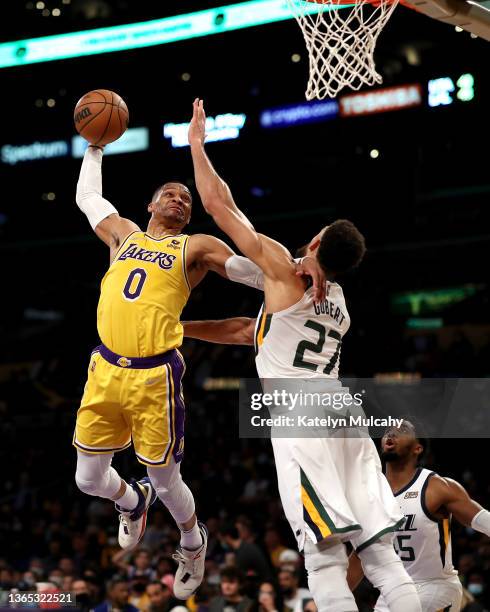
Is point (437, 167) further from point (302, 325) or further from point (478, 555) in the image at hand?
point (302, 325)

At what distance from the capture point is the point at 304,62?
1505 cm

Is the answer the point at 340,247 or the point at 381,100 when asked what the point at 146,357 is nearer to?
the point at 340,247

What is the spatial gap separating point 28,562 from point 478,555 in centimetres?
589

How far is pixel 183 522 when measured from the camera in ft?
19.9

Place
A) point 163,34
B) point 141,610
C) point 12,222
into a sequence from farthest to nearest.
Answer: point 12,222
point 163,34
point 141,610

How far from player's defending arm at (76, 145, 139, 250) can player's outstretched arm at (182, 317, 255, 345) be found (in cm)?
72

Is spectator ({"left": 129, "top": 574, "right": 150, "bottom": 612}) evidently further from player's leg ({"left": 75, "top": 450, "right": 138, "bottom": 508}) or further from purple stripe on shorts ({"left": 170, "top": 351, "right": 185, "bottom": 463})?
Result: purple stripe on shorts ({"left": 170, "top": 351, "right": 185, "bottom": 463})

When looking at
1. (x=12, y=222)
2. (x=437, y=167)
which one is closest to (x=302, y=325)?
(x=437, y=167)

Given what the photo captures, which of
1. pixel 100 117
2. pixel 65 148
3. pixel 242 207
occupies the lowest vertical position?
pixel 100 117

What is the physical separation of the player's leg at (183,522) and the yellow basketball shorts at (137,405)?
0.42ft

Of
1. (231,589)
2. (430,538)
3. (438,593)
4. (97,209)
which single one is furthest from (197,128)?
(231,589)

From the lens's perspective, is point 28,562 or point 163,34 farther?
point 163,34

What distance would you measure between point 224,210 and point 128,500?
2.06m

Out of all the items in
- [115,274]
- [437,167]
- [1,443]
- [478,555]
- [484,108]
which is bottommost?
[478,555]
